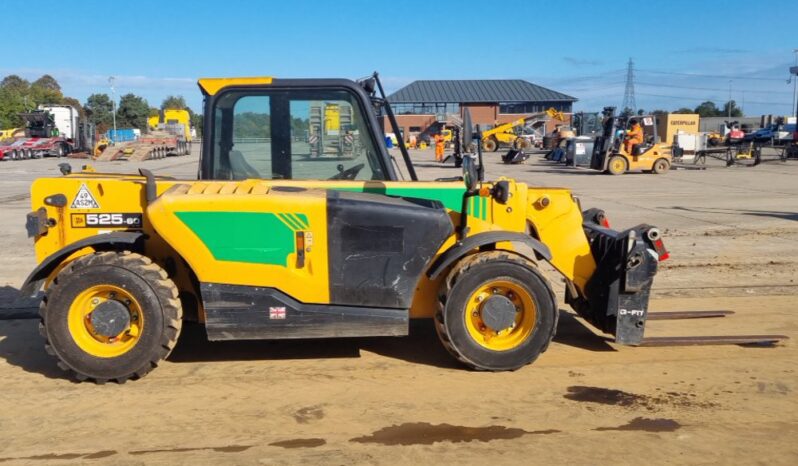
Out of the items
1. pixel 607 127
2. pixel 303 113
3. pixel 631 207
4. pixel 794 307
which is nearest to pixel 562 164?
pixel 607 127

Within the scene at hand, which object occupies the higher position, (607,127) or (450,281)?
(607,127)

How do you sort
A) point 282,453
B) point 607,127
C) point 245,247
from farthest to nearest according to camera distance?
point 607,127
point 245,247
point 282,453

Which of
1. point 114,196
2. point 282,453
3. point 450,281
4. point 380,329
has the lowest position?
point 282,453

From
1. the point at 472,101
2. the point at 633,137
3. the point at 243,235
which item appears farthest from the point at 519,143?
the point at 472,101

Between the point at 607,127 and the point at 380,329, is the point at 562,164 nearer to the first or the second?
the point at 607,127

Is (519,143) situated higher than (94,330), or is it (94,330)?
(519,143)

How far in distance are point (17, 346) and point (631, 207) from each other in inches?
534

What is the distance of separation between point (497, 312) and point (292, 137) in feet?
6.96

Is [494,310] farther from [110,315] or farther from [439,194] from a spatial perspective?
[110,315]

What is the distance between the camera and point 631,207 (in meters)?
16.2

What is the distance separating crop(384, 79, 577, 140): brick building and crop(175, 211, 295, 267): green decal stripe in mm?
81211

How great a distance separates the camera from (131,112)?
327 ft

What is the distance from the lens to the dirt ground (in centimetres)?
390

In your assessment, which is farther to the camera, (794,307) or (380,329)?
(794,307)
